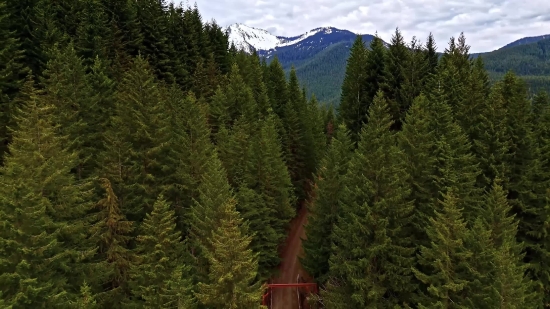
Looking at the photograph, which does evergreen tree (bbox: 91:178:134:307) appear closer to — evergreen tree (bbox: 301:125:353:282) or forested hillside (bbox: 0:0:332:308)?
forested hillside (bbox: 0:0:332:308)

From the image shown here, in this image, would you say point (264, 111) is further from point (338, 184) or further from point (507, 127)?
point (507, 127)

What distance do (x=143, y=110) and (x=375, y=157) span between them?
1742 centimetres

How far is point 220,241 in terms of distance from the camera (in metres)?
21.5

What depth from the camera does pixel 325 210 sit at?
3186cm

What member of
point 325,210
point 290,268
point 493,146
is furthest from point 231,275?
point 493,146

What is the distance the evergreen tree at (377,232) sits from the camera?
24734 millimetres

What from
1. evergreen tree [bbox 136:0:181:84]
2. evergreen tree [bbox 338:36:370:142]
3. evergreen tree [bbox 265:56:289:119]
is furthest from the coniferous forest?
evergreen tree [bbox 265:56:289:119]

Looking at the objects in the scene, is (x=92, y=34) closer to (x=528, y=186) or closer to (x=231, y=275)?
(x=231, y=275)

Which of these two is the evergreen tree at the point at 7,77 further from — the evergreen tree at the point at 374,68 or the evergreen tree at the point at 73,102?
the evergreen tree at the point at 374,68

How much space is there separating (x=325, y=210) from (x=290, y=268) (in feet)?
38.6

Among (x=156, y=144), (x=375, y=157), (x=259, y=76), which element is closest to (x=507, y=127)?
(x=375, y=157)

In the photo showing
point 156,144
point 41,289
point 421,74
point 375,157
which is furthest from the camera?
point 421,74

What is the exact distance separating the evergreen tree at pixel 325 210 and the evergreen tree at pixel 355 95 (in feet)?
46.6

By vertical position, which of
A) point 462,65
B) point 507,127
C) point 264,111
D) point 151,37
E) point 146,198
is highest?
point 151,37
